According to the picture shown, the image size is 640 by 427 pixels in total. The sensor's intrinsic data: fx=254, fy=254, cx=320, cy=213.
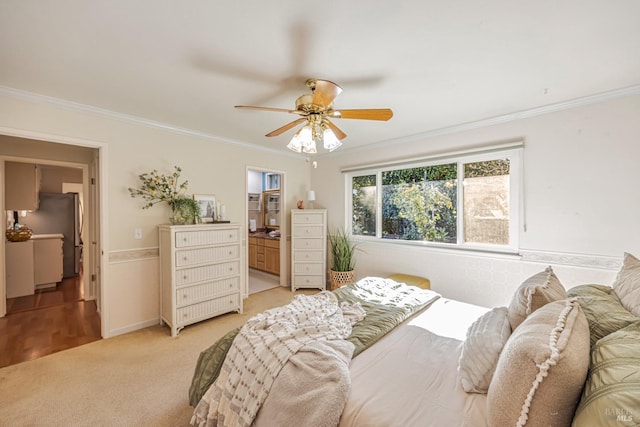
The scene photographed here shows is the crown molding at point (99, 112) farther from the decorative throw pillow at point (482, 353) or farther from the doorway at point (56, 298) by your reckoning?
the decorative throw pillow at point (482, 353)

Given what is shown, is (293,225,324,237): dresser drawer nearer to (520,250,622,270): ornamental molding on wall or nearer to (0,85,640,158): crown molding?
(0,85,640,158): crown molding

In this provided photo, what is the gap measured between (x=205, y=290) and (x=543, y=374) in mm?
3107

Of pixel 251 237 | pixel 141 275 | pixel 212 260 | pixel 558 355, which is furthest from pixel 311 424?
pixel 251 237

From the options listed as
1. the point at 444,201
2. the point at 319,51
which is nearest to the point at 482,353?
the point at 319,51

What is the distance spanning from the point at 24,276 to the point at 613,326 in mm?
6365

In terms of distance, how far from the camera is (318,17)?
4.64ft

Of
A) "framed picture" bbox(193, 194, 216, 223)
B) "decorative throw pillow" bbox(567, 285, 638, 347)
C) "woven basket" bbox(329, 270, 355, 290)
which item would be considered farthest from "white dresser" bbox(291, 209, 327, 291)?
"decorative throw pillow" bbox(567, 285, 638, 347)

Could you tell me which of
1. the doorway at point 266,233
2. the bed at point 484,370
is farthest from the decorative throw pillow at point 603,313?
the doorway at point 266,233

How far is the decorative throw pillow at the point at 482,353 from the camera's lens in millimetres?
1087

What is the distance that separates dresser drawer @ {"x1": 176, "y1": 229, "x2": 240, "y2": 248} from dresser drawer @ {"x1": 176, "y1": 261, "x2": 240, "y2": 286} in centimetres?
28

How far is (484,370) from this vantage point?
1.09m

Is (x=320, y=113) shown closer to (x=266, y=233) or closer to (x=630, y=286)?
(x=630, y=286)

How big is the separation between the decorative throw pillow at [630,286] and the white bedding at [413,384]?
0.76 m

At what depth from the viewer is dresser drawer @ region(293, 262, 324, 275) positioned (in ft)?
14.2
